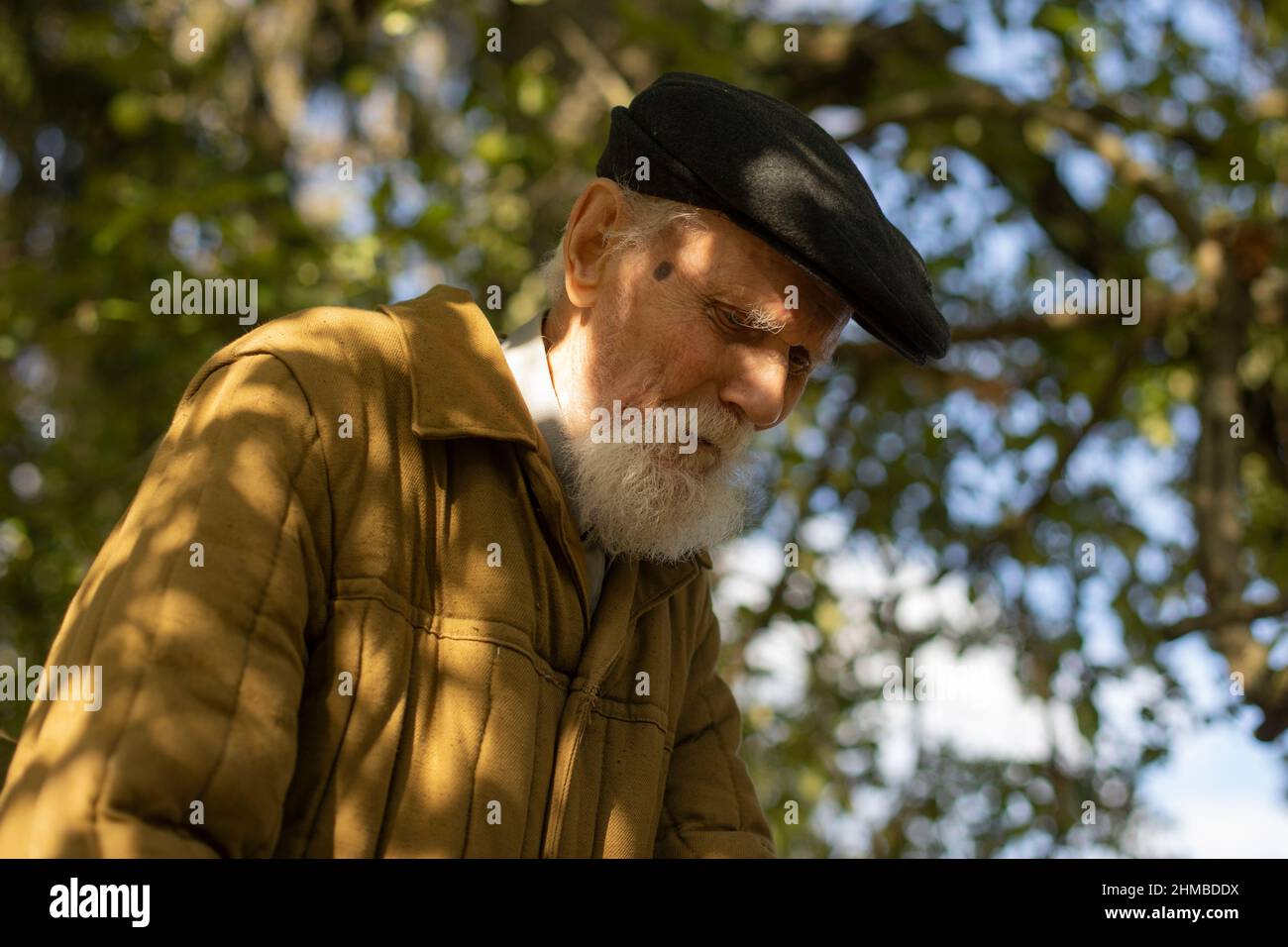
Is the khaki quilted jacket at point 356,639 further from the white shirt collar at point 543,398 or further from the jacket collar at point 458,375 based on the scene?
the white shirt collar at point 543,398

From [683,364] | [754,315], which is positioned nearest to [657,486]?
[683,364]

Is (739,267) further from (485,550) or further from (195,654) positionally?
(195,654)

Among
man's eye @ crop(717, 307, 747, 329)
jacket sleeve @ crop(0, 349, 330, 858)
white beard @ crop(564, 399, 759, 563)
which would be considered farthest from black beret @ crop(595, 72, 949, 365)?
jacket sleeve @ crop(0, 349, 330, 858)

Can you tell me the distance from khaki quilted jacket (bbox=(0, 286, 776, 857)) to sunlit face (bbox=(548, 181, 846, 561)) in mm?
106

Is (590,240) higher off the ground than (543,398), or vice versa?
(590,240)

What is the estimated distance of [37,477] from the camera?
543cm

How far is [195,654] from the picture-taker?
1.66 m

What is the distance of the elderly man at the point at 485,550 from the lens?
5.44ft

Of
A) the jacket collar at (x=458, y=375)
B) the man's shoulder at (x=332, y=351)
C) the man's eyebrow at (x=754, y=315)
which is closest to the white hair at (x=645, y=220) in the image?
the man's eyebrow at (x=754, y=315)

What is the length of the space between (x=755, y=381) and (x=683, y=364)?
119mm

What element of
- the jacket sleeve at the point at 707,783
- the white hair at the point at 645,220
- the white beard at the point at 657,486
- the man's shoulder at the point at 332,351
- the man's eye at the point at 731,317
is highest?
the white hair at the point at 645,220

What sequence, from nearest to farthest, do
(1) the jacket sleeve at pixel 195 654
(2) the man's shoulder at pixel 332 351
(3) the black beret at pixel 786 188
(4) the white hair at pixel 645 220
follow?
(1) the jacket sleeve at pixel 195 654, (2) the man's shoulder at pixel 332 351, (3) the black beret at pixel 786 188, (4) the white hair at pixel 645 220
